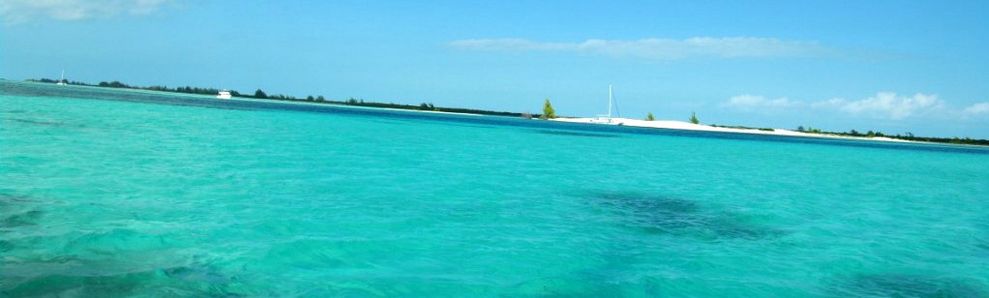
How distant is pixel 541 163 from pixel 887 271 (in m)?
Result: 16.0

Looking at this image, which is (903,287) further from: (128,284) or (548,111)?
(548,111)

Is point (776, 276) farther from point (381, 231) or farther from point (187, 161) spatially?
point (187, 161)

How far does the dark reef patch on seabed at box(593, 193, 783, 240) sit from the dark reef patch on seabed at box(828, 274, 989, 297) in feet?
8.64

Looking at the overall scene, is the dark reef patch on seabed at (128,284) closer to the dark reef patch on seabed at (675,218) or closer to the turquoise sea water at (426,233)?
the turquoise sea water at (426,233)

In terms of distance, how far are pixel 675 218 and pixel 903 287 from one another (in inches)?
183

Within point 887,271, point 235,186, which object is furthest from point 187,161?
point 887,271

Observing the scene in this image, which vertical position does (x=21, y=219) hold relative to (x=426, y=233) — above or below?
above

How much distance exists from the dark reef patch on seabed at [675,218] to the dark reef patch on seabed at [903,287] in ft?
8.64

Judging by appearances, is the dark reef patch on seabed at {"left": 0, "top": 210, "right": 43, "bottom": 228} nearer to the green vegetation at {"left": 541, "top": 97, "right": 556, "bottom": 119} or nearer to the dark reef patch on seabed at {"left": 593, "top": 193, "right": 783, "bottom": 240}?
the dark reef patch on seabed at {"left": 593, "top": 193, "right": 783, "bottom": 240}

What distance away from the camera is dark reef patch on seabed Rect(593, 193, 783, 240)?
37.5 feet

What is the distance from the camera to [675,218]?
12680 millimetres

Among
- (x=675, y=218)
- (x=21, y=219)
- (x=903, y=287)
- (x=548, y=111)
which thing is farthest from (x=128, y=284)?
(x=548, y=111)

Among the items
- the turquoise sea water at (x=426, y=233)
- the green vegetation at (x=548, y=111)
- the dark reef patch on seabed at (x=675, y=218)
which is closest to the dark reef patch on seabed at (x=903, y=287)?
the turquoise sea water at (x=426, y=233)

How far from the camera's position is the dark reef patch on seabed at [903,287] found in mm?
8055
